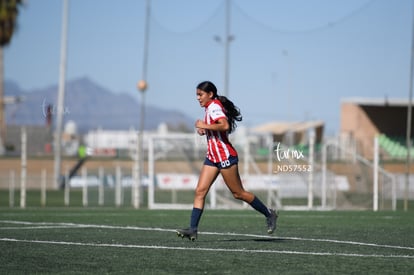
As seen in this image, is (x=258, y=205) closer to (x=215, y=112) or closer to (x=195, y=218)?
(x=195, y=218)

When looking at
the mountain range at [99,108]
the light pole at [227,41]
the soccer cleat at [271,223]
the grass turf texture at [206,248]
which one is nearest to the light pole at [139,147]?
the mountain range at [99,108]

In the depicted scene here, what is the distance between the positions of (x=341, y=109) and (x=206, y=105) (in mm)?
37583

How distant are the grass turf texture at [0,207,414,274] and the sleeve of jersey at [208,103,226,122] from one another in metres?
1.55

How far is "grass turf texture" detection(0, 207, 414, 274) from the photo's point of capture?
9.77 meters

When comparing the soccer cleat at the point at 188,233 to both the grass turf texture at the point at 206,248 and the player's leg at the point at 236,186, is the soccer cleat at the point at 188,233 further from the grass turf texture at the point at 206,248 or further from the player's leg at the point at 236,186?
the player's leg at the point at 236,186

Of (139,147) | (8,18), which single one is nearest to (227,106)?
(139,147)

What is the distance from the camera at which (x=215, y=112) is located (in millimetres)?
12719

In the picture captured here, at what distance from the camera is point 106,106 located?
41844 mm

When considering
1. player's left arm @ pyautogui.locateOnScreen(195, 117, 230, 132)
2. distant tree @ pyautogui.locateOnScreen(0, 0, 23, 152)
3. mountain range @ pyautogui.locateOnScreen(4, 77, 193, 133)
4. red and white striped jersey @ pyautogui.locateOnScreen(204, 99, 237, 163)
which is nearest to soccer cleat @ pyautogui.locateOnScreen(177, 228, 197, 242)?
red and white striped jersey @ pyautogui.locateOnScreen(204, 99, 237, 163)

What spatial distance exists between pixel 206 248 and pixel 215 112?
1852 millimetres

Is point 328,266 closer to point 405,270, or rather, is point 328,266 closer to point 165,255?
point 405,270

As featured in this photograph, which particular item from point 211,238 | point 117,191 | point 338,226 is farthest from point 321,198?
point 211,238

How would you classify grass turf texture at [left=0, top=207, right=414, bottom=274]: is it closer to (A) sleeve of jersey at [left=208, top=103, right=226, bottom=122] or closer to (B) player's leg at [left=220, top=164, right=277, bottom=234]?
(B) player's leg at [left=220, top=164, right=277, bottom=234]

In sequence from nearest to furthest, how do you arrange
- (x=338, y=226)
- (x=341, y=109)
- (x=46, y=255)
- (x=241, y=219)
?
(x=46, y=255), (x=338, y=226), (x=241, y=219), (x=341, y=109)
